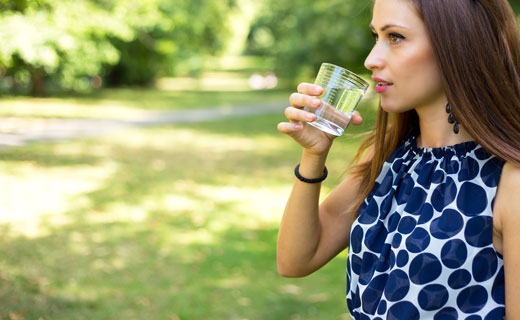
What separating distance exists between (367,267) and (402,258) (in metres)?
0.15

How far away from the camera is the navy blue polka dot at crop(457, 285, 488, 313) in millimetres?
1688

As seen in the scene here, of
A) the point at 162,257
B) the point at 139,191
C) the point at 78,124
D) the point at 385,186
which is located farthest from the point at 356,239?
the point at 78,124

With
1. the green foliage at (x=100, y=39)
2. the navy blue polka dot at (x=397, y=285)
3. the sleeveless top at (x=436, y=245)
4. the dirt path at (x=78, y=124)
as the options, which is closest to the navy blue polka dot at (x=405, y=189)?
the sleeveless top at (x=436, y=245)

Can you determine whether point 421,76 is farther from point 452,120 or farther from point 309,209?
point 309,209

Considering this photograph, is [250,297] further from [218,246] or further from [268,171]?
[268,171]

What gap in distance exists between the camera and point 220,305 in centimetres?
511

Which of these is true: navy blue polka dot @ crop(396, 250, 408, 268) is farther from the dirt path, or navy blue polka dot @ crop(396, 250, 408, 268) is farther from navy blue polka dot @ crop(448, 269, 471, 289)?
the dirt path

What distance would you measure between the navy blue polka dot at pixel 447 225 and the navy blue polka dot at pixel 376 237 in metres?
0.17

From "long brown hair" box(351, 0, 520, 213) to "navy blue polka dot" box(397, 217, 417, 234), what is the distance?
0.28m

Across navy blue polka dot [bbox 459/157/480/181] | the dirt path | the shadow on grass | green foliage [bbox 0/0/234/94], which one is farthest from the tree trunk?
navy blue polka dot [bbox 459/157/480/181]

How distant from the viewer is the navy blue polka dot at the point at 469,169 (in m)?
1.71

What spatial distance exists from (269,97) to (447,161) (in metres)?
28.6

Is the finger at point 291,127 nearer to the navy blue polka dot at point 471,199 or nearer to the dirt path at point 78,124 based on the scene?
the navy blue polka dot at point 471,199


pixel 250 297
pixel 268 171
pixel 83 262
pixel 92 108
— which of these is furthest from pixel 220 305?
pixel 92 108
